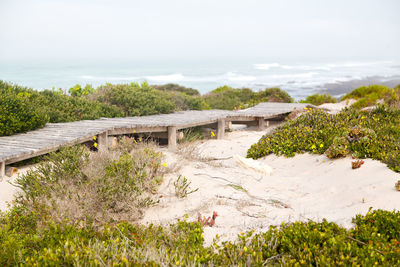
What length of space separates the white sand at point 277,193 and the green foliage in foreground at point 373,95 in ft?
31.3

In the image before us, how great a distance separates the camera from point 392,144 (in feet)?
24.9

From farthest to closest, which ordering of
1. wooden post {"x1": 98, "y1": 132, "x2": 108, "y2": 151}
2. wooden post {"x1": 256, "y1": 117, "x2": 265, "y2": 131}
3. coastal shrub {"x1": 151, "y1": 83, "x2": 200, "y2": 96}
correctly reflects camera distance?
coastal shrub {"x1": 151, "y1": 83, "x2": 200, "y2": 96}, wooden post {"x1": 256, "y1": 117, "x2": 265, "y2": 131}, wooden post {"x1": 98, "y1": 132, "x2": 108, "y2": 151}

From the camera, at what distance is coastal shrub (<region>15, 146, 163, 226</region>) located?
4895 millimetres

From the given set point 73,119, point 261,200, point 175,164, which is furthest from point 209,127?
point 261,200

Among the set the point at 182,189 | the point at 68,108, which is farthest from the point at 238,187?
the point at 68,108

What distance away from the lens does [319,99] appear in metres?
21.1

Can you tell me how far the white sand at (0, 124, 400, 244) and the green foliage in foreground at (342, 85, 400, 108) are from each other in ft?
31.5

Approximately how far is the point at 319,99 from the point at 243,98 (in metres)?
4.35

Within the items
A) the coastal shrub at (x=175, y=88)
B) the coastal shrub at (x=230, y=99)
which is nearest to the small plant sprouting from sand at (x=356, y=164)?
the coastal shrub at (x=230, y=99)

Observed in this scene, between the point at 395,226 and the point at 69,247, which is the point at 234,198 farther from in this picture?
the point at 69,247

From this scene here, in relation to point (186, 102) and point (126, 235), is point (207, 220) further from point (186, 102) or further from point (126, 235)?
point (186, 102)

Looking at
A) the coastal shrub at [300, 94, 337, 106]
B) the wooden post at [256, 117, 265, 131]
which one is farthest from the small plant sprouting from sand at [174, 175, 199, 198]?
the coastal shrub at [300, 94, 337, 106]

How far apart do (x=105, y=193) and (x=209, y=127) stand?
8157 mm

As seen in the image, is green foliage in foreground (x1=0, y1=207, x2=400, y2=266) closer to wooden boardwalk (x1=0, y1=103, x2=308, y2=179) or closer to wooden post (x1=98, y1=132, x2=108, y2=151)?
wooden boardwalk (x1=0, y1=103, x2=308, y2=179)
